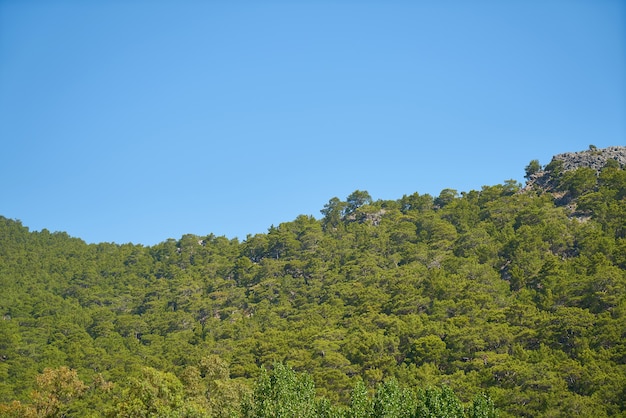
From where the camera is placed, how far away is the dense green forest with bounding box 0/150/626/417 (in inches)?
1671

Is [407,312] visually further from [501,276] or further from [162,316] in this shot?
[162,316]

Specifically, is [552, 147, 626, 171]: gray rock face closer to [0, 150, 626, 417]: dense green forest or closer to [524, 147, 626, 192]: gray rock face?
[524, 147, 626, 192]: gray rock face

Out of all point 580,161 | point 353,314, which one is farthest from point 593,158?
point 353,314

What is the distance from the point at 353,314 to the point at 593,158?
42.6 meters

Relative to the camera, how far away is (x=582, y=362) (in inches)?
1913

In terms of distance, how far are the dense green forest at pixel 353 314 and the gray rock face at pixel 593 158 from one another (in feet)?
7.97

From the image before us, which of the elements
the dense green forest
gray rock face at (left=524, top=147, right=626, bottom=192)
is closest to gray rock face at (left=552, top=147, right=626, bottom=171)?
gray rock face at (left=524, top=147, right=626, bottom=192)

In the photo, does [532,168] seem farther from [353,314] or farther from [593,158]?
[353,314]

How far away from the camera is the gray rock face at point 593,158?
90000mm

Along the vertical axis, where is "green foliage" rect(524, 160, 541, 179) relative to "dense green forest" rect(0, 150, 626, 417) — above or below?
above

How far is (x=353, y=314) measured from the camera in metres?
68.6

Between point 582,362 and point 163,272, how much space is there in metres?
69.1

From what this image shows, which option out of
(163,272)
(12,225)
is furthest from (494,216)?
(12,225)

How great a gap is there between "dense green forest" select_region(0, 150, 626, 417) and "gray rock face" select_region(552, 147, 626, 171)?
2.43 metres
